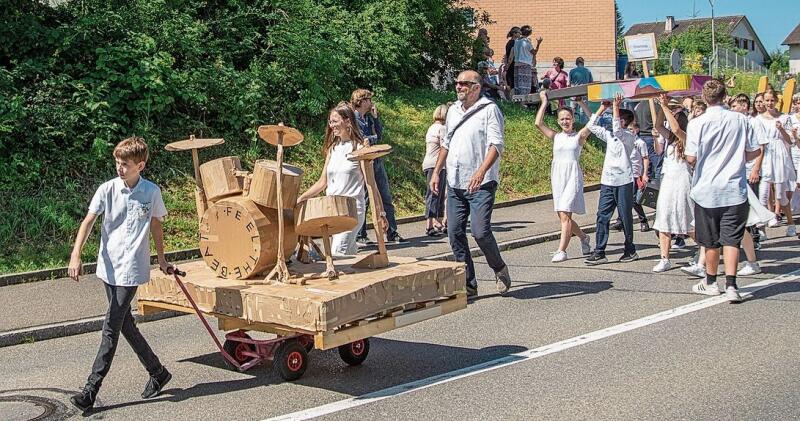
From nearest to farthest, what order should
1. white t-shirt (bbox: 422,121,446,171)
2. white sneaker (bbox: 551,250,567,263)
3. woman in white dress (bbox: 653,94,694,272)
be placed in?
1. woman in white dress (bbox: 653,94,694,272)
2. white sneaker (bbox: 551,250,567,263)
3. white t-shirt (bbox: 422,121,446,171)

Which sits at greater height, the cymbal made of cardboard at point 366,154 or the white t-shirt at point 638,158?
the cymbal made of cardboard at point 366,154

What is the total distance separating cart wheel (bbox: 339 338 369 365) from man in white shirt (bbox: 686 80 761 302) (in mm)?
3834

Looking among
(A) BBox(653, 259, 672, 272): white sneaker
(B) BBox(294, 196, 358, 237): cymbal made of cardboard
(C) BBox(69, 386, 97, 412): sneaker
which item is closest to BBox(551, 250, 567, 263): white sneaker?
(A) BBox(653, 259, 672, 272): white sneaker

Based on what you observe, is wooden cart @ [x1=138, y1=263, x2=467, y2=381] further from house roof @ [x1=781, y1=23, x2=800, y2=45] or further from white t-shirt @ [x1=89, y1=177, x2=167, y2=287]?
house roof @ [x1=781, y1=23, x2=800, y2=45]

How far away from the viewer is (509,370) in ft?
23.3

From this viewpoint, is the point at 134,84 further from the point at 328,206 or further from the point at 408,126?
the point at 328,206

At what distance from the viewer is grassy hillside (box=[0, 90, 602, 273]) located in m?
12.2

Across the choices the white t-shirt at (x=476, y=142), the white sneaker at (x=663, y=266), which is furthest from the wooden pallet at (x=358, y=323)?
the white sneaker at (x=663, y=266)

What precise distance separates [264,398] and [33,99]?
8.79 metres

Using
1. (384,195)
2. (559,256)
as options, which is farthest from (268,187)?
(384,195)

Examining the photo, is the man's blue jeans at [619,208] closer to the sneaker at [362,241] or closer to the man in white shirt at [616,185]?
the man in white shirt at [616,185]

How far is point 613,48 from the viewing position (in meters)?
32.9

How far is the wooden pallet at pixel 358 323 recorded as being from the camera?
616cm

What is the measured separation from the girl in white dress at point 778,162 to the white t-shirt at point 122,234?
9693 millimetres
